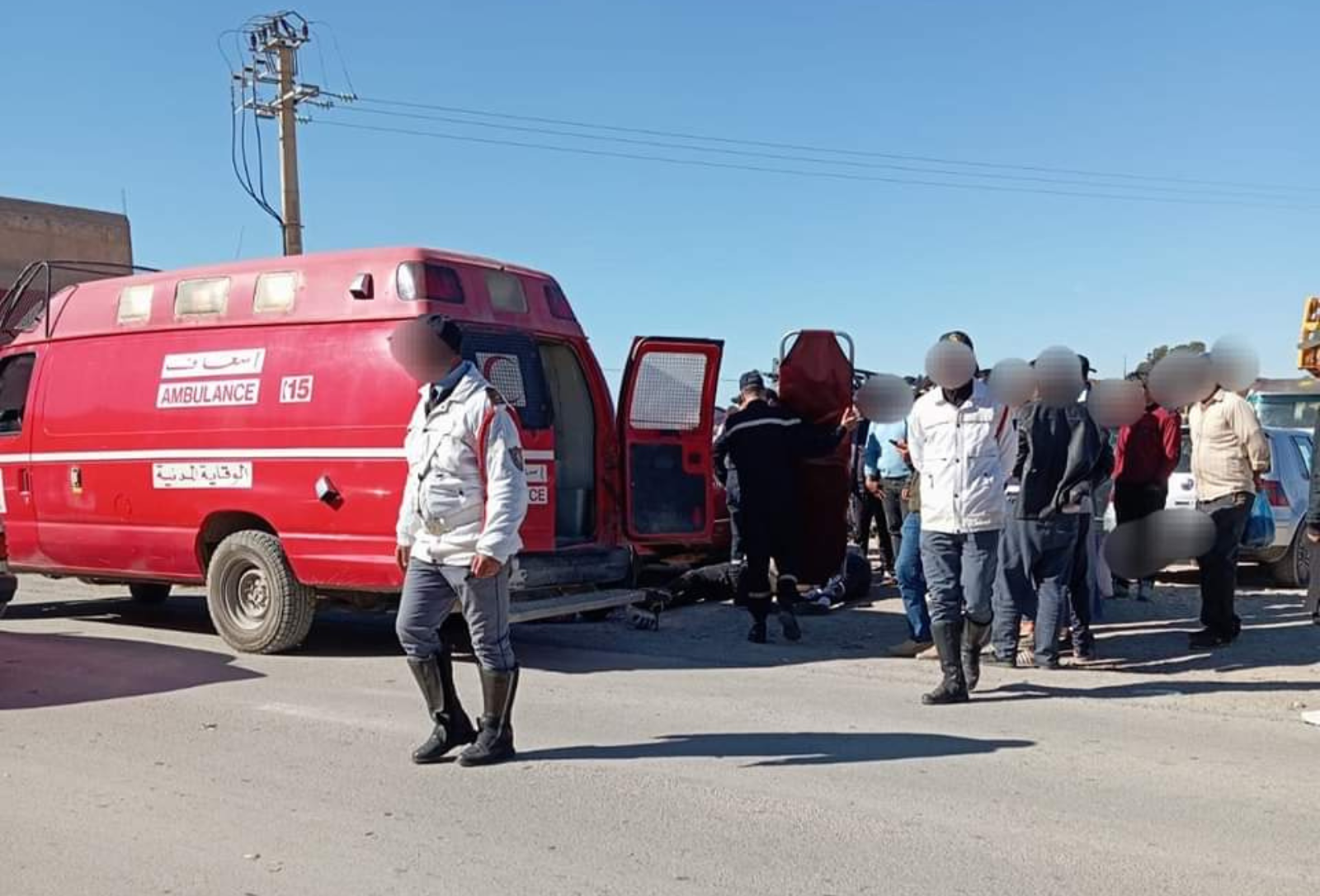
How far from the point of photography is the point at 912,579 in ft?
25.7

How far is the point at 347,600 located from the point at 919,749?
4.13 m

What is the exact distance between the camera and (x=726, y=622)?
364 inches

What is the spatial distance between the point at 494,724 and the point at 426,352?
5.37 feet

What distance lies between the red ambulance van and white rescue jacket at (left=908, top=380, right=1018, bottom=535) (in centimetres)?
242

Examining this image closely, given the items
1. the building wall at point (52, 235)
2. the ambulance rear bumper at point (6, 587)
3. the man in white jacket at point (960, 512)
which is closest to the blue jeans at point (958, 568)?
the man in white jacket at point (960, 512)

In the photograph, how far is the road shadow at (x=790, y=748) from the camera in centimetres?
525

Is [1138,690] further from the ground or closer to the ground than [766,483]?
closer to the ground

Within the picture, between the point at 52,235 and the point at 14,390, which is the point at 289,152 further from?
the point at 14,390

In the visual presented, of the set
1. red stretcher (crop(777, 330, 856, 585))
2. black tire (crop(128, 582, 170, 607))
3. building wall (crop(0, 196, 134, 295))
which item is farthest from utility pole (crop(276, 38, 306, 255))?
red stretcher (crop(777, 330, 856, 585))

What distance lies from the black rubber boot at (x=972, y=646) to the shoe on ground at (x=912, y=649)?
1086 mm

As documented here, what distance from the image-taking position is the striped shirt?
297 inches

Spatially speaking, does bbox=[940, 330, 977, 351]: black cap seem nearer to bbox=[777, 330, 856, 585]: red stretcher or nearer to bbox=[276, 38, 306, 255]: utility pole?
bbox=[777, 330, 856, 585]: red stretcher

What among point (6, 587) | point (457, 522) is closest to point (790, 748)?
point (457, 522)

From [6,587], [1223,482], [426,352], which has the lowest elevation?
[6,587]
